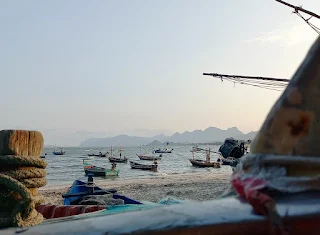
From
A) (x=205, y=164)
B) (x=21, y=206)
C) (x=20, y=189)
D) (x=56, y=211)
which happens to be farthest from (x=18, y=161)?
(x=205, y=164)

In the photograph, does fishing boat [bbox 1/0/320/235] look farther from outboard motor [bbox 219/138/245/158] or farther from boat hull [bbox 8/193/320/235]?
outboard motor [bbox 219/138/245/158]

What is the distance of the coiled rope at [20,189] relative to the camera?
4012 mm

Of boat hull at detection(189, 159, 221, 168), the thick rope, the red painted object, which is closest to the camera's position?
the thick rope

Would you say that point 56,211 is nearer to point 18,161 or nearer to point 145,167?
point 18,161

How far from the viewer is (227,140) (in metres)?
30.4

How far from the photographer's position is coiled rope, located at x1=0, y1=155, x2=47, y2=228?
401cm

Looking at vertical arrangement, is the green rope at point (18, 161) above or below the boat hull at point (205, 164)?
above

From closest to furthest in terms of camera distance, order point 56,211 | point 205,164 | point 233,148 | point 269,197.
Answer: point 269,197 → point 56,211 → point 233,148 → point 205,164

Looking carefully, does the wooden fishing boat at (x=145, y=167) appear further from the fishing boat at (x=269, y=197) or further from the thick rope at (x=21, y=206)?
the fishing boat at (x=269, y=197)

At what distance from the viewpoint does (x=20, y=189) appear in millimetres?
4059

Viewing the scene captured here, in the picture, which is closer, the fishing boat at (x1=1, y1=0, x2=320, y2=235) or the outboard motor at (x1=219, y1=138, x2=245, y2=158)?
the fishing boat at (x1=1, y1=0, x2=320, y2=235)

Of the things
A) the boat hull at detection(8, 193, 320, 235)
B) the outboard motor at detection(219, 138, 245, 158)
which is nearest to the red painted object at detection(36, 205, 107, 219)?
the boat hull at detection(8, 193, 320, 235)

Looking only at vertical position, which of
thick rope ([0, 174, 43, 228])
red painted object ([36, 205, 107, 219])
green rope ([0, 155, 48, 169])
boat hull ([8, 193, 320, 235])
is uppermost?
green rope ([0, 155, 48, 169])

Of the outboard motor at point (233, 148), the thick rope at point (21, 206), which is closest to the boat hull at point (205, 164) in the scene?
the outboard motor at point (233, 148)
